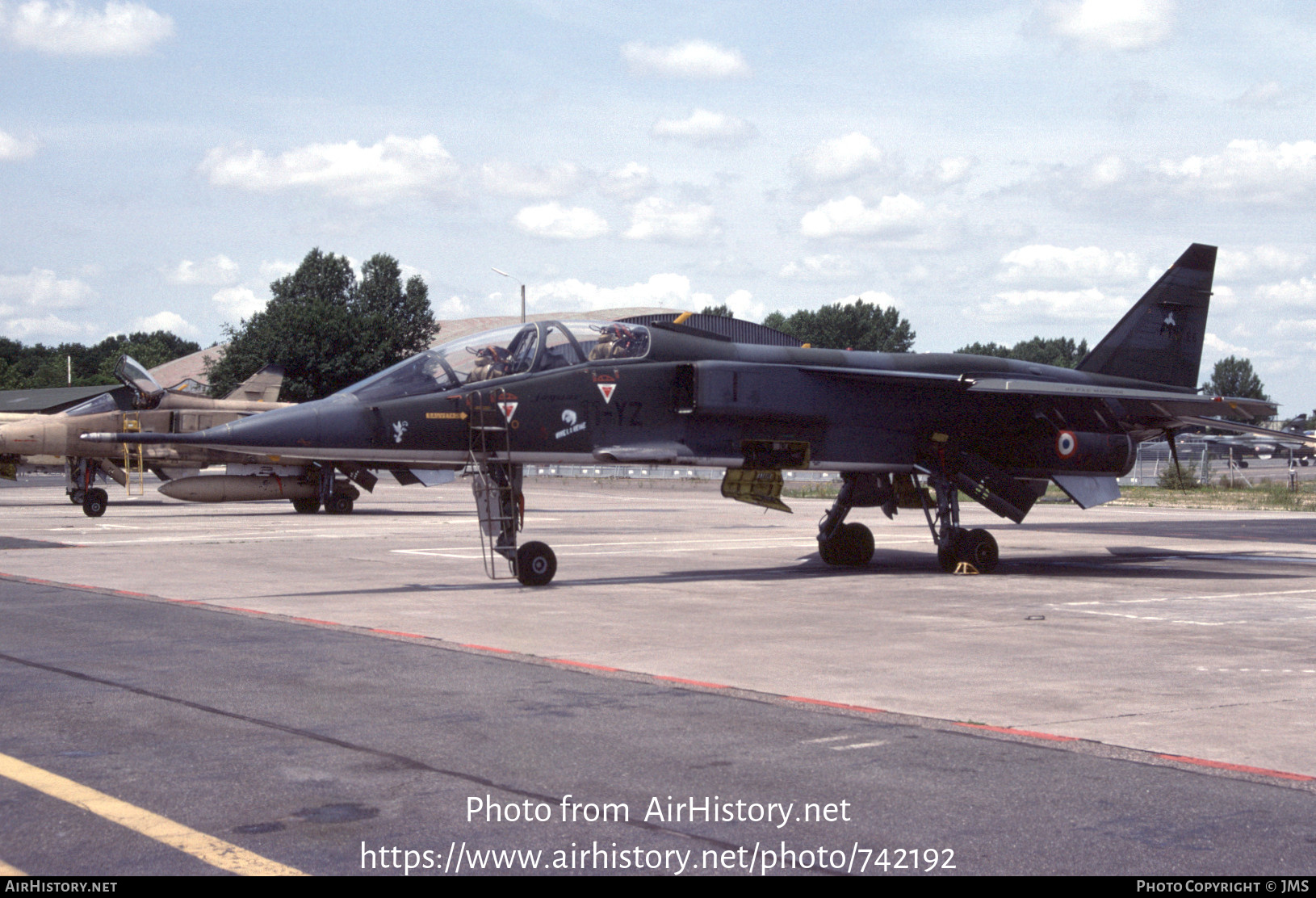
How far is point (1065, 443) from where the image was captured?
18406mm

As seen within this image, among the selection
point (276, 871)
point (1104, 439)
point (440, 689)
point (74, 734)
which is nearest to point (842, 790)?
point (276, 871)

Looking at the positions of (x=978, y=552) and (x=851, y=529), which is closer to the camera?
(x=978, y=552)

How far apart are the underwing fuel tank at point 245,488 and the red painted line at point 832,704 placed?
26.9 m

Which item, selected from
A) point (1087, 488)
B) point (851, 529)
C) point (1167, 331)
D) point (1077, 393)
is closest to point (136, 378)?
point (851, 529)

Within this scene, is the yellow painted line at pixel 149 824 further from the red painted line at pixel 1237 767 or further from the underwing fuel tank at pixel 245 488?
the underwing fuel tank at pixel 245 488

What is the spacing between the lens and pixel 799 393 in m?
16.7

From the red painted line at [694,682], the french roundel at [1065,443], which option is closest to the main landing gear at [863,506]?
the french roundel at [1065,443]

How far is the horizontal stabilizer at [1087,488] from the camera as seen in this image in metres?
18.6

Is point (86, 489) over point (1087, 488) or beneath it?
beneath

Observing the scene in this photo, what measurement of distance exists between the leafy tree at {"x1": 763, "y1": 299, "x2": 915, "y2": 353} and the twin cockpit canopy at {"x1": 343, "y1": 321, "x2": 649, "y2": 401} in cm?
13499

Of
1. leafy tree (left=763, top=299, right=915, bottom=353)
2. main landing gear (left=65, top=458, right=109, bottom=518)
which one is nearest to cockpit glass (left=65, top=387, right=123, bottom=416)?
main landing gear (left=65, top=458, right=109, bottom=518)

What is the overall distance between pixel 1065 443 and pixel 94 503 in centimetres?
2399

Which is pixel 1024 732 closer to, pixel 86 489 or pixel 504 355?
Result: pixel 504 355

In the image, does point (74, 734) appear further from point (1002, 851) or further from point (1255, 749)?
point (1255, 749)
